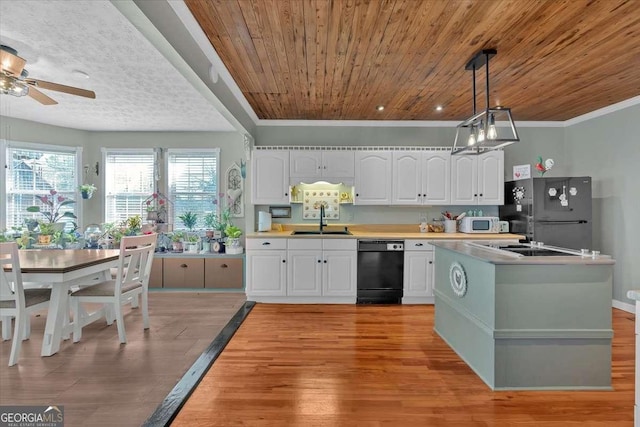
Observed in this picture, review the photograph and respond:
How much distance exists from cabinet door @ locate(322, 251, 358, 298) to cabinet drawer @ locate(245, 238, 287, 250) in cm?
56

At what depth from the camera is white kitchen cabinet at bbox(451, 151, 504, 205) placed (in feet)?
14.3

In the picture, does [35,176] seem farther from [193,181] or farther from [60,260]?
[60,260]

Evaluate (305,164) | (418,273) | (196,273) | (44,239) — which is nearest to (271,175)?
(305,164)

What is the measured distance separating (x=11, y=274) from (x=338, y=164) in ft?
11.3

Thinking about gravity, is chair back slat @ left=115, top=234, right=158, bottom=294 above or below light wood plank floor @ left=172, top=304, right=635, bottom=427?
above

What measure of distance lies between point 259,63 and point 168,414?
2.67 m

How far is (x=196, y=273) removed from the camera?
464 cm

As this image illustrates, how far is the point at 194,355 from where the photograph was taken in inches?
104

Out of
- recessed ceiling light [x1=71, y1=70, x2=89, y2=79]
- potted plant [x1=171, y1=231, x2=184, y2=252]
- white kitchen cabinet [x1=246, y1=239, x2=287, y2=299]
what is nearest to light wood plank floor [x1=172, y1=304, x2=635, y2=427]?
white kitchen cabinet [x1=246, y1=239, x2=287, y2=299]

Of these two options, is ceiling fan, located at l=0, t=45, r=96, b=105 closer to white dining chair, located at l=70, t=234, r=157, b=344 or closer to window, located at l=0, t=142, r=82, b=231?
white dining chair, located at l=70, t=234, r=157, b=344

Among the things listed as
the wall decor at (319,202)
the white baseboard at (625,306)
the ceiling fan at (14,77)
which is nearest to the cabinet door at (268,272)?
the wall decor at (319,202)

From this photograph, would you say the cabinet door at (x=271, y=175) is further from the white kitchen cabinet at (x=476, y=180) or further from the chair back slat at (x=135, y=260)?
the white kitchen cabinet at (x=476, y=180)

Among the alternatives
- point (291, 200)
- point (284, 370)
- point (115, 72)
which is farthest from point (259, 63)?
point (284, 370)

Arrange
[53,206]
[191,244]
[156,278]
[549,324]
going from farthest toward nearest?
[191,244]
[53,206]
[156,278]
[549,324]
